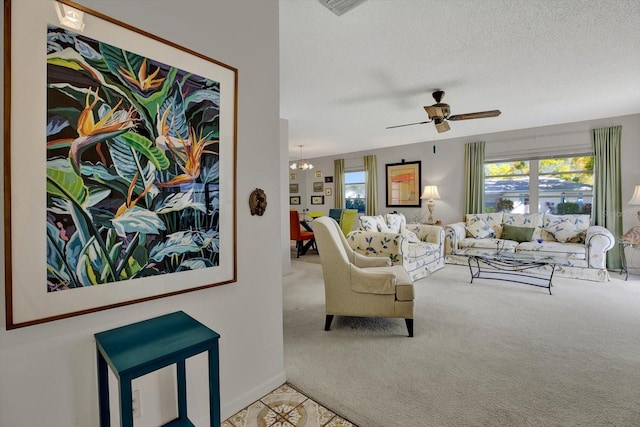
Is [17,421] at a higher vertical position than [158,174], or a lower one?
lower

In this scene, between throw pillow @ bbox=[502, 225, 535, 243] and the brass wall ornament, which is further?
throw pillow @ bbox=[502, 225, 535, 243]

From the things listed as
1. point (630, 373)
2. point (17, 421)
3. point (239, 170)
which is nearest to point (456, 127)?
point (630, 373)

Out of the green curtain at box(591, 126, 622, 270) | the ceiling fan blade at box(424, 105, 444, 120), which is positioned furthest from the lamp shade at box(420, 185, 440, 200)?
the ceiling fan blade at box(424, 105, 444, 120)

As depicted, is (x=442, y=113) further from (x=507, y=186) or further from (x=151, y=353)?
(x=151, y=353)

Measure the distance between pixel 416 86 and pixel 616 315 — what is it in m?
3.10

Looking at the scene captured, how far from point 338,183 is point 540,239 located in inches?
190

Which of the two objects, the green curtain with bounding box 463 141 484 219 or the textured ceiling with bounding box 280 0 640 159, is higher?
the textured ceiling with bounding box 280 0 640 159

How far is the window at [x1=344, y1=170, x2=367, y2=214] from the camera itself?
8055 millimetres

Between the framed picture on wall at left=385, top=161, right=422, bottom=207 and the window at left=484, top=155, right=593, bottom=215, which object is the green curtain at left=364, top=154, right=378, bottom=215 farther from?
the window at left=484, top=155, right=593, bottom=215

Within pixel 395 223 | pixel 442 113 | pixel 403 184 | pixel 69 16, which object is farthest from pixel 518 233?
pixel 69 16

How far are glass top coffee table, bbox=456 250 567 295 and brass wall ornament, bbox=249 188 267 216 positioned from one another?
3387 millimetres

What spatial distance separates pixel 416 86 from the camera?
343 cm

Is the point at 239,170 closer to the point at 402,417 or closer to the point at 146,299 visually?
the point at 146,299

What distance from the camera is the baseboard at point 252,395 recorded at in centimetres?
155
